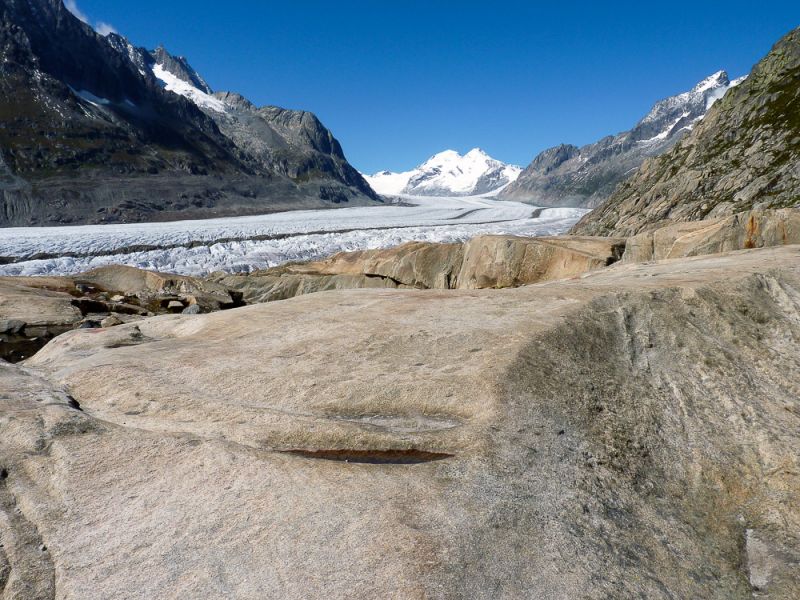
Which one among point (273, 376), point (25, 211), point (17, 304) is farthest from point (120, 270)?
point (25, 211)

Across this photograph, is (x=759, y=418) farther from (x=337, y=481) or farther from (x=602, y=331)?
(x=337, y=481)

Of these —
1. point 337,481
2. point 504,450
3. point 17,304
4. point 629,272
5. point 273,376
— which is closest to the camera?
point 337,481

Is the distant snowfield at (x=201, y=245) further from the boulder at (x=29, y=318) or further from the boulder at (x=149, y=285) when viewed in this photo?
the boulder at (x=29, y=318)

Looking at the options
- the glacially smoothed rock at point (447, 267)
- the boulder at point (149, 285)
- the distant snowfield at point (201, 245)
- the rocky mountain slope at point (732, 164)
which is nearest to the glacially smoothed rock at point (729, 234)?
the glacially smoothed rock at point (447, 267)

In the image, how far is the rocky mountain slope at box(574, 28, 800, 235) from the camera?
54.4m

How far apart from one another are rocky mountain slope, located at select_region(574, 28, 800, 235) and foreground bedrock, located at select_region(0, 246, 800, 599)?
154ft

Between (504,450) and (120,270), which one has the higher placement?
(504,450)

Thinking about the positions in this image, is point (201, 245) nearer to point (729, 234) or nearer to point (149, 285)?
point (149, 285)

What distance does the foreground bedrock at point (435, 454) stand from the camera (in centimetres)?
581

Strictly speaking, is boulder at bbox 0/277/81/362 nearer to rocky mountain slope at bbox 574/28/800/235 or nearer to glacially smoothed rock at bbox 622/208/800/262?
glacially smoothed rock at bbox 622/208/800/262

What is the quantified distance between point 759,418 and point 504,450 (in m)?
4.26

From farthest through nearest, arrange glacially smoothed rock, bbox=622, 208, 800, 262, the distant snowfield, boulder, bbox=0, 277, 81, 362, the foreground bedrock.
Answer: the distant snowfield < boulder, bbox=0, 277, 81, 362 < glacially smoothed rock, bbox=622, 208, 800, 262 < the foreground bedrock

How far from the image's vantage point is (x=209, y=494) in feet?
22.1

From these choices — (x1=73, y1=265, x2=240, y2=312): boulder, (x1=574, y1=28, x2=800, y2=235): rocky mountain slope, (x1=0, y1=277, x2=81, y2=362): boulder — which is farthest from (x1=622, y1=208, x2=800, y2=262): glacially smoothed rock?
(x1=574, y1=28, x2=800, y2=235): rocky mountain slope
